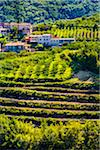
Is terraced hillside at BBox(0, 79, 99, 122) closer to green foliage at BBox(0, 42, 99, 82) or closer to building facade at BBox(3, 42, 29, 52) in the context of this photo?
green foliage at BBox(0, 42, 99, 82)

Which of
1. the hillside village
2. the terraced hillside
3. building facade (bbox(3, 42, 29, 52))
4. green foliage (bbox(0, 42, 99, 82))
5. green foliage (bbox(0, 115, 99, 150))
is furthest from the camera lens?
the hillside village

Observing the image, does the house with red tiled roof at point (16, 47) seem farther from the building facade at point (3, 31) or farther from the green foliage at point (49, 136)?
the green foliage at point (49, 136)

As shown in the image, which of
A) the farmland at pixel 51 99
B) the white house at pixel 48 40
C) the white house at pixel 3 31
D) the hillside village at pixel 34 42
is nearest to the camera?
the farmland at pixel 51 99

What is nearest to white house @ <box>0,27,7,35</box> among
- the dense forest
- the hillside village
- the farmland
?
the hillside village

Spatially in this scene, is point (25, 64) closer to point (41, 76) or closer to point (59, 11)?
point (41, 76)

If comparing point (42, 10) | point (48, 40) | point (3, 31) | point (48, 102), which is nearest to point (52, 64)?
point (48, 102)

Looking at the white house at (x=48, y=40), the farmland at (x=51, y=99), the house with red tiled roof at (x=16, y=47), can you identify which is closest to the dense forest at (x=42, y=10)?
the white house at (x=48, y=40)
